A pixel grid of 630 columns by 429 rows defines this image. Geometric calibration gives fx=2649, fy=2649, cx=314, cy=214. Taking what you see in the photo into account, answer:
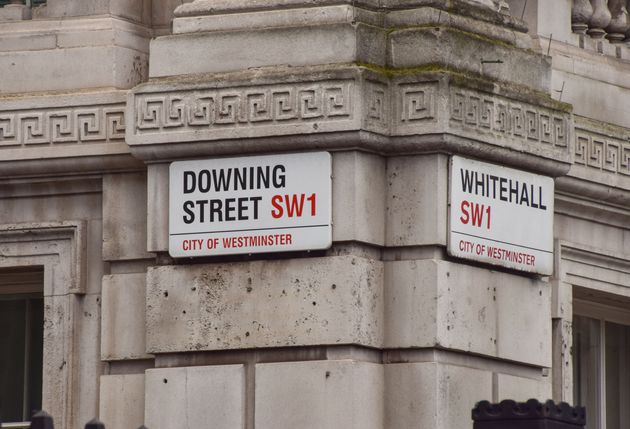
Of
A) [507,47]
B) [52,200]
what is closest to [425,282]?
[507,47]

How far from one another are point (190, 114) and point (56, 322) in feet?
6.59

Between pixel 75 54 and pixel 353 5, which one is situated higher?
pixel 353 5

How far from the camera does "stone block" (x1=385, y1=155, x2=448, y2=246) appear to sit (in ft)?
60.0

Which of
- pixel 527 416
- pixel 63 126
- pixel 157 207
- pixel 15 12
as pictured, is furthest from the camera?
pixel 15 12

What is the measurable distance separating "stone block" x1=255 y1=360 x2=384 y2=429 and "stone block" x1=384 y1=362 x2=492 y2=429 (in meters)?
0.09

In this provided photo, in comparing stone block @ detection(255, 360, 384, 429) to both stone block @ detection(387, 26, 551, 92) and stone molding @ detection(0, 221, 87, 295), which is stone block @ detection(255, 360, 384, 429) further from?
stone block @ detection(387, 26, 551, 92)

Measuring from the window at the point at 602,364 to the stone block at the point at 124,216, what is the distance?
396 centimetres

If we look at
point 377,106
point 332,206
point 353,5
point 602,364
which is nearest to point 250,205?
point 332,206

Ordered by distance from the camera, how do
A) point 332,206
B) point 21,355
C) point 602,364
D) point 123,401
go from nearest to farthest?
1. point 332,206
2. point 123,401
3. point 21,355
4. point 602,364

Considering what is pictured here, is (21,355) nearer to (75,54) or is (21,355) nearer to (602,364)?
(75,54)

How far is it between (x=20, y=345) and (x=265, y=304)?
9.16ft

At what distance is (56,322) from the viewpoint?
19.6m

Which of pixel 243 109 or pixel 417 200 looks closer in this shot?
pixel 417 200

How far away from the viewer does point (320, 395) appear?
1812 centimetres
